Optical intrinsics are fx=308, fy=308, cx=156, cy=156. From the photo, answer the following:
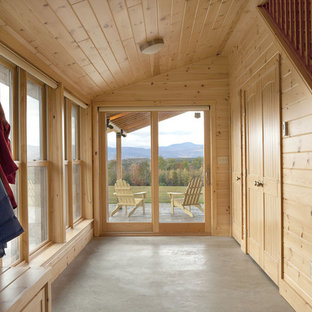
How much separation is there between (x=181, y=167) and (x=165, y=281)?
220 cm

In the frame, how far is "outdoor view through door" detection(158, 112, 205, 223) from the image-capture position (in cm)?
489

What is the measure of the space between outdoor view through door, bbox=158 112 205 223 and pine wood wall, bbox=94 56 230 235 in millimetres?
231

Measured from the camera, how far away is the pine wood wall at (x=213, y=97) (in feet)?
15.7

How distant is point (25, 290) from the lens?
1597mm

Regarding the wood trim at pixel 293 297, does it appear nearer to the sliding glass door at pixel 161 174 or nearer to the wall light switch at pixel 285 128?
the wall light switch at pixel 285 128

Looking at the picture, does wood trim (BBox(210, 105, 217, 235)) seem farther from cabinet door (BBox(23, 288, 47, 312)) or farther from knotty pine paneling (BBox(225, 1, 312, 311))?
cabinet door (BBox(23, 288, 47, 312))

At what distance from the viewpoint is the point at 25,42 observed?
247cm

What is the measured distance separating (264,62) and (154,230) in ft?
9.74

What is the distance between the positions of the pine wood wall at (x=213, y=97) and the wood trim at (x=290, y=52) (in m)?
1.88

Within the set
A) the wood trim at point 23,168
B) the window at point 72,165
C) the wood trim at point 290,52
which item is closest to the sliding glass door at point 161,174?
the window at point 72,165

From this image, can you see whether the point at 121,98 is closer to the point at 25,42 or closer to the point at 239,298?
the point at 25,42

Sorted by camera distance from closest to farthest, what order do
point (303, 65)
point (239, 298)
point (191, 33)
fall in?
point (303, 65) < point (239, 298) < point (191, 33)

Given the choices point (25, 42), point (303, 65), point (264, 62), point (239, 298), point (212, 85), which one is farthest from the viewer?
point (212, 85)

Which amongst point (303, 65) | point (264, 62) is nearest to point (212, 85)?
point (264, 62)
